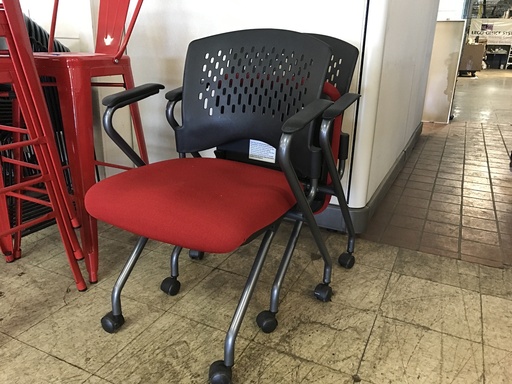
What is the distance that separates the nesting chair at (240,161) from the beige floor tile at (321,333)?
47mm

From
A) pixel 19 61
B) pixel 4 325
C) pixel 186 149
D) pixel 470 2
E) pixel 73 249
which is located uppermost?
pixel 470 2

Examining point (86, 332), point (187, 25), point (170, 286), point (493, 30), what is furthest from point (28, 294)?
point (493, 30)

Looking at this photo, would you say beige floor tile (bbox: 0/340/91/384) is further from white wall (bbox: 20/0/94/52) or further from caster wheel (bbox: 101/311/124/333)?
white wall (bbox: 20/0/94/52)

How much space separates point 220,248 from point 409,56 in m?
1.94

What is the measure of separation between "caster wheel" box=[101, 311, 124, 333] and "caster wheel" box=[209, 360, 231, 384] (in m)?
0.36

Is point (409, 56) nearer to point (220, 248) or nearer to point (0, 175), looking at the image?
point (220, 248)

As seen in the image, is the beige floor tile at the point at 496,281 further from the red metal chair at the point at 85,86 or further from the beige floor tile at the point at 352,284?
the red metal chair at the point at 85,86

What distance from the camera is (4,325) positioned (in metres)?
1.25

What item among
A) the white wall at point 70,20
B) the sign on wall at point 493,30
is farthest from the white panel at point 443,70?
the sign on wall at point 493,30

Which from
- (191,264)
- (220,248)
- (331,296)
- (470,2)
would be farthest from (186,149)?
(470,2)

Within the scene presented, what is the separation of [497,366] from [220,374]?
744 mm

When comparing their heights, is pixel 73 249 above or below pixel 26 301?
above

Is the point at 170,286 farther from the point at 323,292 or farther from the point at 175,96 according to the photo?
the point at 175,96

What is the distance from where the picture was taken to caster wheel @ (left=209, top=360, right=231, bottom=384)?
101 cm
